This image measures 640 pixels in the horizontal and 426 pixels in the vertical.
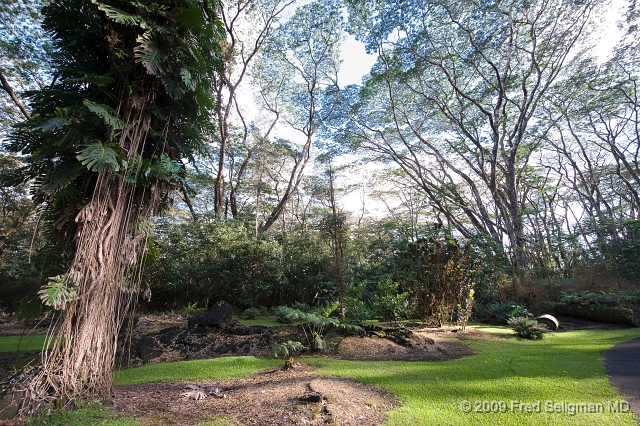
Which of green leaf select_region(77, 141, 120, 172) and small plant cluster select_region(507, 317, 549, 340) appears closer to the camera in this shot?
green leaf select_region(77, 141, 120, 172)

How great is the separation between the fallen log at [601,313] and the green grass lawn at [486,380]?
9.35ft

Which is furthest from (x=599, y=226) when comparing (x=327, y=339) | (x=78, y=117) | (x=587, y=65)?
(x=78, y=117)

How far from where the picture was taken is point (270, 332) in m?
5.51

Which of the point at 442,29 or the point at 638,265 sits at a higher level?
the point at 442,29

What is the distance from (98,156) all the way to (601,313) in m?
9.68

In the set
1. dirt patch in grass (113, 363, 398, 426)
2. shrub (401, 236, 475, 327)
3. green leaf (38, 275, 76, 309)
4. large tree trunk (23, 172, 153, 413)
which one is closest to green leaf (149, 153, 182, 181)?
large tree trunk (23, 172, 153, 413)

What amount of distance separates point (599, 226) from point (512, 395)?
13.1 meters

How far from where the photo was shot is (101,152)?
2.35 meters

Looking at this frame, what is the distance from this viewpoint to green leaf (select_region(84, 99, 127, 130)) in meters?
2.31

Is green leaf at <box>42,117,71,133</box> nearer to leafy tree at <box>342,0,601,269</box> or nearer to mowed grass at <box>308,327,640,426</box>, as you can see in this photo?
mowed grass at <box>308,327,640,426</box>

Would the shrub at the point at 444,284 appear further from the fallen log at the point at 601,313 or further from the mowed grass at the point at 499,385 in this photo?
the fallen log at the point at 601,313

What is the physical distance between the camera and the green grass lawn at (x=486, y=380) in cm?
226

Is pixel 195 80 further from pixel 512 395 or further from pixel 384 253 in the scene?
pixel 384 253

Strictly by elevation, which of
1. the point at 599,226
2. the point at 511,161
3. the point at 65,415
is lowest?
the point at 65,415
